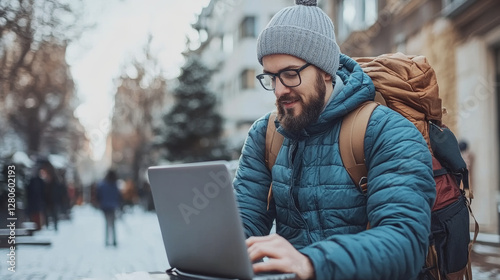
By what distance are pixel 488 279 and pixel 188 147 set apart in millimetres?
34958

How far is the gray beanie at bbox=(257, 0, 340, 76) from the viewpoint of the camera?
7.26 ft

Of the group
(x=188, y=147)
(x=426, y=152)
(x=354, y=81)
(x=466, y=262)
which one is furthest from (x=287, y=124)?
(x=188, y=147)

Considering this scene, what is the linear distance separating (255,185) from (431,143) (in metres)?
0.65

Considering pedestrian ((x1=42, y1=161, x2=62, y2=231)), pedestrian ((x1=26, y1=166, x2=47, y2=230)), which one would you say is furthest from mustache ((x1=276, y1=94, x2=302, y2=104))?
pedestrian ((x1=42, y1=161, x2=62, y2=231))

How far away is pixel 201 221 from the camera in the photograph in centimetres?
189

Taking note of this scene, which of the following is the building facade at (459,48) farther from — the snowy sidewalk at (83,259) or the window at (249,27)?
the window at (249,27)

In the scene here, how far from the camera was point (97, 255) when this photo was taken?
13.4m

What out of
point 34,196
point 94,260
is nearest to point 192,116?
point 34,196

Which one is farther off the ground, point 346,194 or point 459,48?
point 459,48

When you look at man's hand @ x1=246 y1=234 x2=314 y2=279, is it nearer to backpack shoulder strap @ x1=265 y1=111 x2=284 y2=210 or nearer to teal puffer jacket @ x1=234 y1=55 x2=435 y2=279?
teal puffer jacket @ x1=234 y1=55 x2=435 y2=279

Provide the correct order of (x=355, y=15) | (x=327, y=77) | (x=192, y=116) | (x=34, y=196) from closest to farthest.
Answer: (x=327, y=77), (x=34, y=196), (x=355, y=15), (x=192, y=116)

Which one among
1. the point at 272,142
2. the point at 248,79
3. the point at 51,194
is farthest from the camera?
the point at 248,79

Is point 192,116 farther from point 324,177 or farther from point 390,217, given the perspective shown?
point 390,217

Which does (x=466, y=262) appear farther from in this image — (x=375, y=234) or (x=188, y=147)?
(x=188, y=147)
